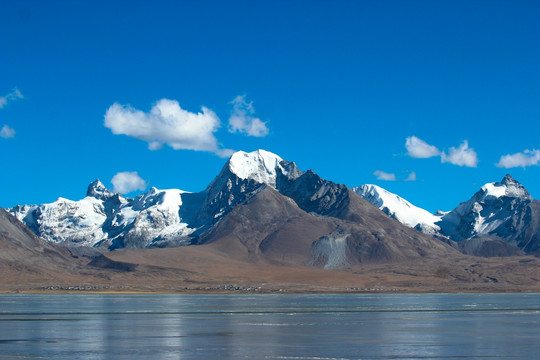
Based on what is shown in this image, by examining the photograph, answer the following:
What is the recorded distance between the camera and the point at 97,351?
5984 centimetres

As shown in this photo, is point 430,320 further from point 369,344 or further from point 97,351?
point 97,351

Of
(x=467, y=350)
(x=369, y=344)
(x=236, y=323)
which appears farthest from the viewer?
(x=236, y=323)

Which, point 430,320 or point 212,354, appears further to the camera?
point 430,320

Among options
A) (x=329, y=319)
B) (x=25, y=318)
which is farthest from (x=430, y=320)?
(x=25, y=318)

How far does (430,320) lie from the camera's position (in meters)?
101

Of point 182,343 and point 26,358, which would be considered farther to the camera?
point 182,343

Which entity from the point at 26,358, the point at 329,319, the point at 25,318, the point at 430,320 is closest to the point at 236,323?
the point at 329,319

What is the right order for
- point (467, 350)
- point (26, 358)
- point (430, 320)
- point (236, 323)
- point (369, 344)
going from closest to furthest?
1. point (26, 358)
2. point (467, 350)
3. point (369, 344)
4. point (236, 323)
5. point (430, 320)

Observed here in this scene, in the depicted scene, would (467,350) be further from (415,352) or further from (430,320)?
(430,320)

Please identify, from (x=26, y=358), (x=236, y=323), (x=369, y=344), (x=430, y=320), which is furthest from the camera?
(x=430, y=320)

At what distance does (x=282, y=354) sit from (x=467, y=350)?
15.2 meters

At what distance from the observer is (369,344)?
64.3 m

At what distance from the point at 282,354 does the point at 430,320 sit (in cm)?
4872

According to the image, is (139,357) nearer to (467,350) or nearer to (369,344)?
(369,344)
